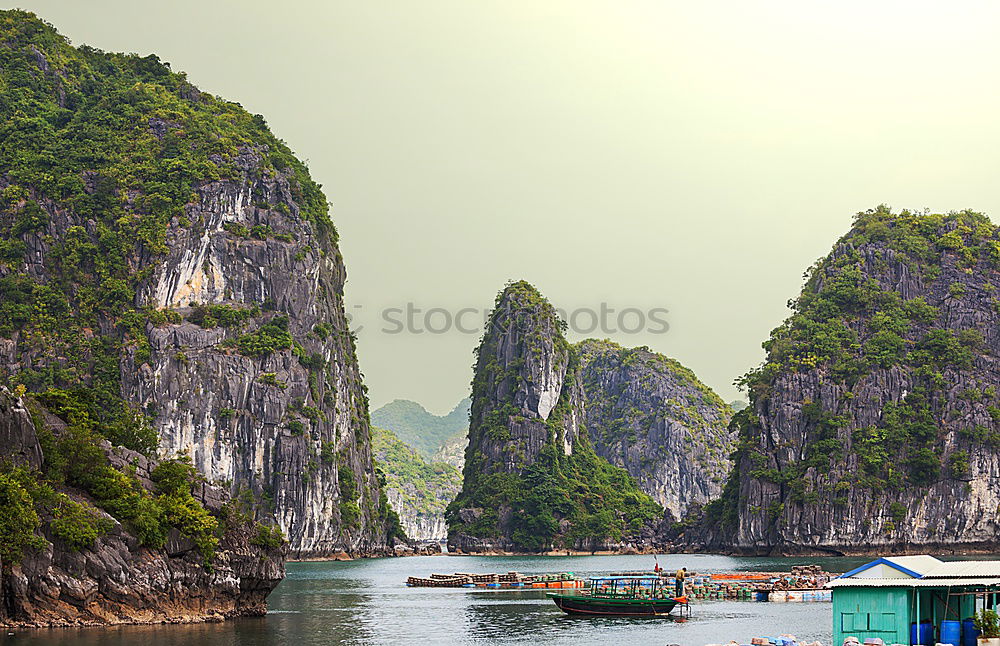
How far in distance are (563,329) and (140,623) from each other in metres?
132

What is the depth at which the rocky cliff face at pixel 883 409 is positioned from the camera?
11719 cm

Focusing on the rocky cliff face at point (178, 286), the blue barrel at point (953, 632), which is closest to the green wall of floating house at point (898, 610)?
the blue barrel at point (953, 632)

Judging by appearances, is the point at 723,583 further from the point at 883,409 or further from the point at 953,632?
the point at 883,409

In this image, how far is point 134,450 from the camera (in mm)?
52031

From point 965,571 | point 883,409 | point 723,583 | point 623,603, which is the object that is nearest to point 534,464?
point 883,409

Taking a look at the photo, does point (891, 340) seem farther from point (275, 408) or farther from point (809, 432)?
point (275, 408)

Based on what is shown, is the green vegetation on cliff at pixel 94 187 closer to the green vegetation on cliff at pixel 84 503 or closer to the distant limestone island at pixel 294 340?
the distant limestone island at pixel 294 340

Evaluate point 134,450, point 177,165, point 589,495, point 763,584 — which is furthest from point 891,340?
point 134,450

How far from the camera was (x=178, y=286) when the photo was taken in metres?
119

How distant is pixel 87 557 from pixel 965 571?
29.0 m

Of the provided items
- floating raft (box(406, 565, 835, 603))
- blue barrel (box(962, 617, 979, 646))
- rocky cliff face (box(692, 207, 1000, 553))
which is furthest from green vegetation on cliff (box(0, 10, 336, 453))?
blue barrel (box(962, 617, 979, 646))

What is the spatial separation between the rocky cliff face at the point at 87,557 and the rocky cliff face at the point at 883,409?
83066 millimetres

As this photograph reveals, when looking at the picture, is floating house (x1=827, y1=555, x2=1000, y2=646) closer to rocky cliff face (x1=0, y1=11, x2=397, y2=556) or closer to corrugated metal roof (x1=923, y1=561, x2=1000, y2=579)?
corrugated metal roof (x1=923, y1=561, x2=1000, y2=579)

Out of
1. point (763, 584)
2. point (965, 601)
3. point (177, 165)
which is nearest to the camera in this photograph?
point (965, 601)
